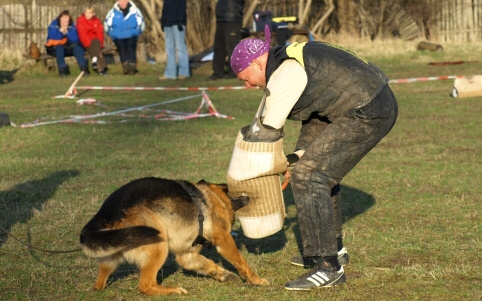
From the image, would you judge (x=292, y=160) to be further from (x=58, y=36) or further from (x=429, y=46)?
(x=429, y=46)

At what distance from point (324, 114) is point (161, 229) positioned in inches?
51.2

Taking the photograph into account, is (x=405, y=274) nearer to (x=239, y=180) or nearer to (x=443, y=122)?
(x=239, y=180)

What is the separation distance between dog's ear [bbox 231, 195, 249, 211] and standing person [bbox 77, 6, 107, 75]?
16.4 meters

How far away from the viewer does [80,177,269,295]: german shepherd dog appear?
475 cm

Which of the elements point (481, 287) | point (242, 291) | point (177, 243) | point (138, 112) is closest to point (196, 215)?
point (177, 243)

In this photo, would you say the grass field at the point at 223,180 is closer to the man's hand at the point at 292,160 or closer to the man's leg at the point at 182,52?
the man's hand at the point at 292,160

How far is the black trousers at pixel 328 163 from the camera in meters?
5.00

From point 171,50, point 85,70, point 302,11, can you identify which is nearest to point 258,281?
point 171,50

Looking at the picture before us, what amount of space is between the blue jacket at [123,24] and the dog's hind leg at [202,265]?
16.0 m

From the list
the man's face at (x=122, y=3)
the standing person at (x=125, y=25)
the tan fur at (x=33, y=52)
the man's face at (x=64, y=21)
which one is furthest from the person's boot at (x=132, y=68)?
the tan fur at (x=33, y=52)

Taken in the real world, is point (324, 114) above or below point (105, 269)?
above

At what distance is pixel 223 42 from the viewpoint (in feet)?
62.6

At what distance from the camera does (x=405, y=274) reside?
5.28 metres

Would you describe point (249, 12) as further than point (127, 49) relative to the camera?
Yes
